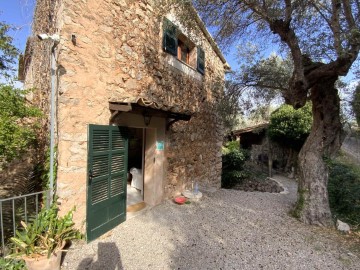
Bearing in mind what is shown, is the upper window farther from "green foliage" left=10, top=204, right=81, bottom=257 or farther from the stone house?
"green foliage" left=10, top=204, right=81, bottom=257

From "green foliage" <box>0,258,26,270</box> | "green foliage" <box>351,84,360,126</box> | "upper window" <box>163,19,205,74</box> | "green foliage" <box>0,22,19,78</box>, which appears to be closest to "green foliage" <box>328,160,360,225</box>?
"green foliage" <box>351,84,360,126</box>

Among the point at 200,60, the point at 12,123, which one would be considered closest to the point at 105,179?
the point at 12,123

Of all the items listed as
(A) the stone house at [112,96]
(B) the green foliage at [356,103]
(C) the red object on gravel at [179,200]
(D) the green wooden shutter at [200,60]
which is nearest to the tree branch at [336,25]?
(B) the green foliage at [356,103]

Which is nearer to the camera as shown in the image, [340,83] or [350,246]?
[350,246]

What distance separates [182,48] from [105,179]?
4621 millimetres

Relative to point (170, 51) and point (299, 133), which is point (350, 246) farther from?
point (299, 133)

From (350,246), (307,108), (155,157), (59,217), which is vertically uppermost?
(307,108)

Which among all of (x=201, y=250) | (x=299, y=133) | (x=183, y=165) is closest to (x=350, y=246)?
(x=201, y=250)

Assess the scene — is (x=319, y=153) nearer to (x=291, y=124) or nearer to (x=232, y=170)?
(x=232, y=170)

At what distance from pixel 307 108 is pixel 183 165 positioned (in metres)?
8.77

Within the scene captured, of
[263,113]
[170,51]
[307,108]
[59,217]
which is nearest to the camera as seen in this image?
[59,217]

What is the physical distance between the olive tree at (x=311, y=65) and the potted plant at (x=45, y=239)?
15.7 ft

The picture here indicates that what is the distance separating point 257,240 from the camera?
13.2 ft

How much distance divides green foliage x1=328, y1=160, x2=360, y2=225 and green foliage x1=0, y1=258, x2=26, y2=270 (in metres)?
5.96
